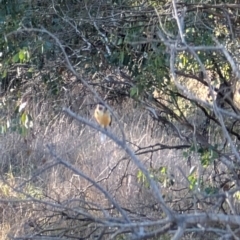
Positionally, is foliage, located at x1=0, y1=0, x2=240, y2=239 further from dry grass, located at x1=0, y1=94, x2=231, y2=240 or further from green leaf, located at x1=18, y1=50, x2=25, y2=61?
dry grass, located at x1=0, y1=94, x2=231, y2=240

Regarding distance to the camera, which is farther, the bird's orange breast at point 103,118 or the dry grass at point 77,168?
the dry grass at point 77,168

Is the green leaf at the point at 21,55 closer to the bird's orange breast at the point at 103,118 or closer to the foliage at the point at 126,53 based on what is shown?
the foliage at the point at 126,53

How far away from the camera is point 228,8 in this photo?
3.44 metres

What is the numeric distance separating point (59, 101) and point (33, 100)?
28 centimetres

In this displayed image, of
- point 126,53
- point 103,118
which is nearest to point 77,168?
point 103,118

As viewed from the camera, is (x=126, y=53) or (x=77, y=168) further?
(x=77, y=168)

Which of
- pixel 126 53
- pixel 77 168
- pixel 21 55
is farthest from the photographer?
pixel 77 168

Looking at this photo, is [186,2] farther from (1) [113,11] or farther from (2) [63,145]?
(2) [63,145]

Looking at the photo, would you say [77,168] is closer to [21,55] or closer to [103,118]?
[103,118]

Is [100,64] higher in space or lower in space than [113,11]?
lower

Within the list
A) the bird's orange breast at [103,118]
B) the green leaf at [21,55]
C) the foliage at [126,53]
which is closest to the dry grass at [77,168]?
the bird's orange breast at [103,118]

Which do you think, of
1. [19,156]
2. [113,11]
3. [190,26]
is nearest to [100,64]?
[113,11]

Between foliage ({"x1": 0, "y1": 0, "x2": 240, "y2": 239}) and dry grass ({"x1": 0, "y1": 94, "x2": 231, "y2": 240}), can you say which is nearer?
foliage ({"x1": 0, "y1": 0, "x2": 240, "y2": 239})

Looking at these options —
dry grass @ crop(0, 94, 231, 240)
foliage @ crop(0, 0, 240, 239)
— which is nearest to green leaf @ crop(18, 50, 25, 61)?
foliage @ crop(0, 0, 240, 239)
